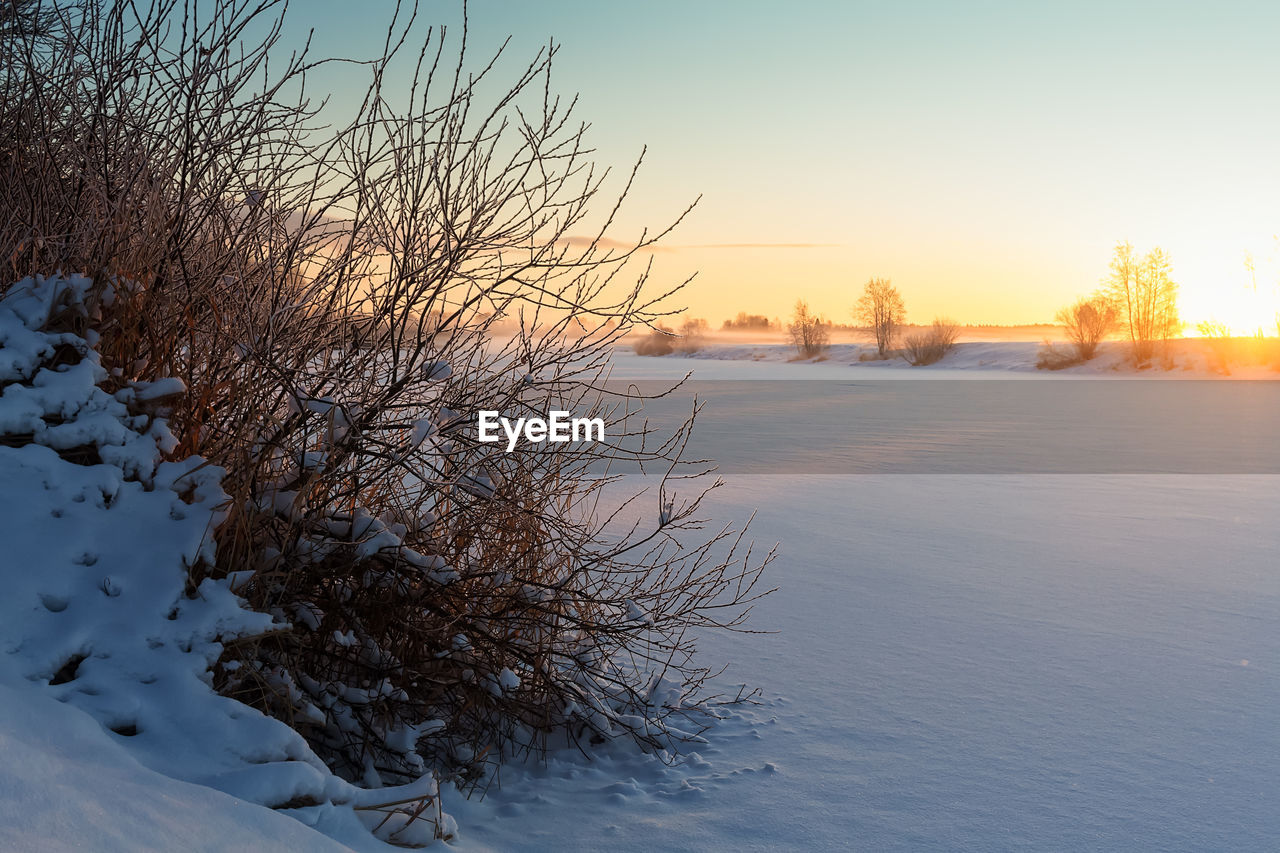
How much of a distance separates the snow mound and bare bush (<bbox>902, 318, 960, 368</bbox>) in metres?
45.5

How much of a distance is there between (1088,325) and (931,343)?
8.75 meters

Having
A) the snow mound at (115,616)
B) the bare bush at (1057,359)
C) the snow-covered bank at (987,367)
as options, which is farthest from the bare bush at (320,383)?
the bare bush at (1057,359)

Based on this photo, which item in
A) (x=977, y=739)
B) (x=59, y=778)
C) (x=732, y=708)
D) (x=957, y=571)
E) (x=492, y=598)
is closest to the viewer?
(x=59, y=778)

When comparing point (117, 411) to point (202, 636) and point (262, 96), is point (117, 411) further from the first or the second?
point (262, 96)

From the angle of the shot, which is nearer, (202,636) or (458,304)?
(202,636)

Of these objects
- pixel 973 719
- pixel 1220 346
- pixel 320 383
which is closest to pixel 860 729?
pixel 973 719

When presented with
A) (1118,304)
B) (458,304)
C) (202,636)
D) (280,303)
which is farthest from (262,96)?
(1118,304)

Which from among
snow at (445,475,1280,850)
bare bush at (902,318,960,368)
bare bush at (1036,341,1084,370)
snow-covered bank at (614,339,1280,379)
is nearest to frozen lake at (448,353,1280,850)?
snow at (445,475,1280,850)

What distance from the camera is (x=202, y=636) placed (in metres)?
2.72

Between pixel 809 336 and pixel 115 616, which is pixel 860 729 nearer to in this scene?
pixel 115 616

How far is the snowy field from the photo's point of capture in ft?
7.48

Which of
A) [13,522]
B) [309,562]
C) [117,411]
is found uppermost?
[117,411]

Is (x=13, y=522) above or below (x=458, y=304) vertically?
below

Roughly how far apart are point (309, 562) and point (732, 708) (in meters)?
2.03
